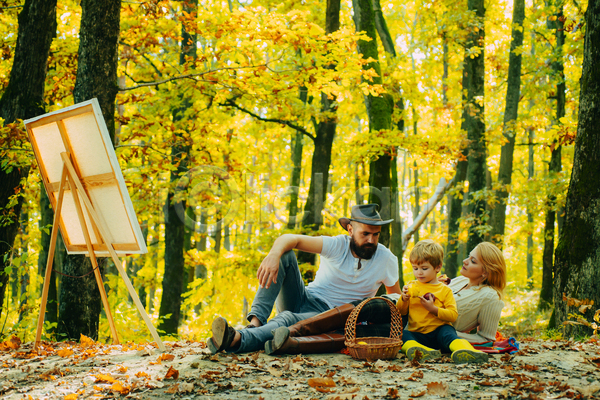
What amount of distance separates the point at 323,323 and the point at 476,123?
28.2ft

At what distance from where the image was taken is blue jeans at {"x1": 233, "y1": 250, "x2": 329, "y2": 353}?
3742mm

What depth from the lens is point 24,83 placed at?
595 centimetres

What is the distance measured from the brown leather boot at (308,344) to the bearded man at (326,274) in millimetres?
182

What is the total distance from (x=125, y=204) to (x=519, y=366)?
356cm

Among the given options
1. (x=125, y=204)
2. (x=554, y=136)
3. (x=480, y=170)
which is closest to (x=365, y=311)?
(x=125, y=204)

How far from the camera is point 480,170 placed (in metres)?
11.2

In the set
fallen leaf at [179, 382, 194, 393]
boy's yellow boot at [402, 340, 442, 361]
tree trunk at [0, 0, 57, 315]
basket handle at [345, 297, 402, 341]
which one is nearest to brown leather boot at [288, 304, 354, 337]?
basket handle at [345, 297, 402, 341]

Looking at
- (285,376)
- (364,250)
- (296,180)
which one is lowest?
(285,376)

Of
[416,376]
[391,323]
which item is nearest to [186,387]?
[416,376]

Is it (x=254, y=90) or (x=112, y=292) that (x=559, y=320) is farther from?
(x=112, y=292)

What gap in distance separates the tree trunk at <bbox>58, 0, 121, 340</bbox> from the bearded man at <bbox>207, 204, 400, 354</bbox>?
276 centimetres

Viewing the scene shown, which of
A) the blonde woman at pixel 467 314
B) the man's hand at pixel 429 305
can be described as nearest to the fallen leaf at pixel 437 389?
the man's hand at pixel 429 305

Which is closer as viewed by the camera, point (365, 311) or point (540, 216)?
point (365, 311)

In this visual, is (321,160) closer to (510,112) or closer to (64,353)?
(510,112)
